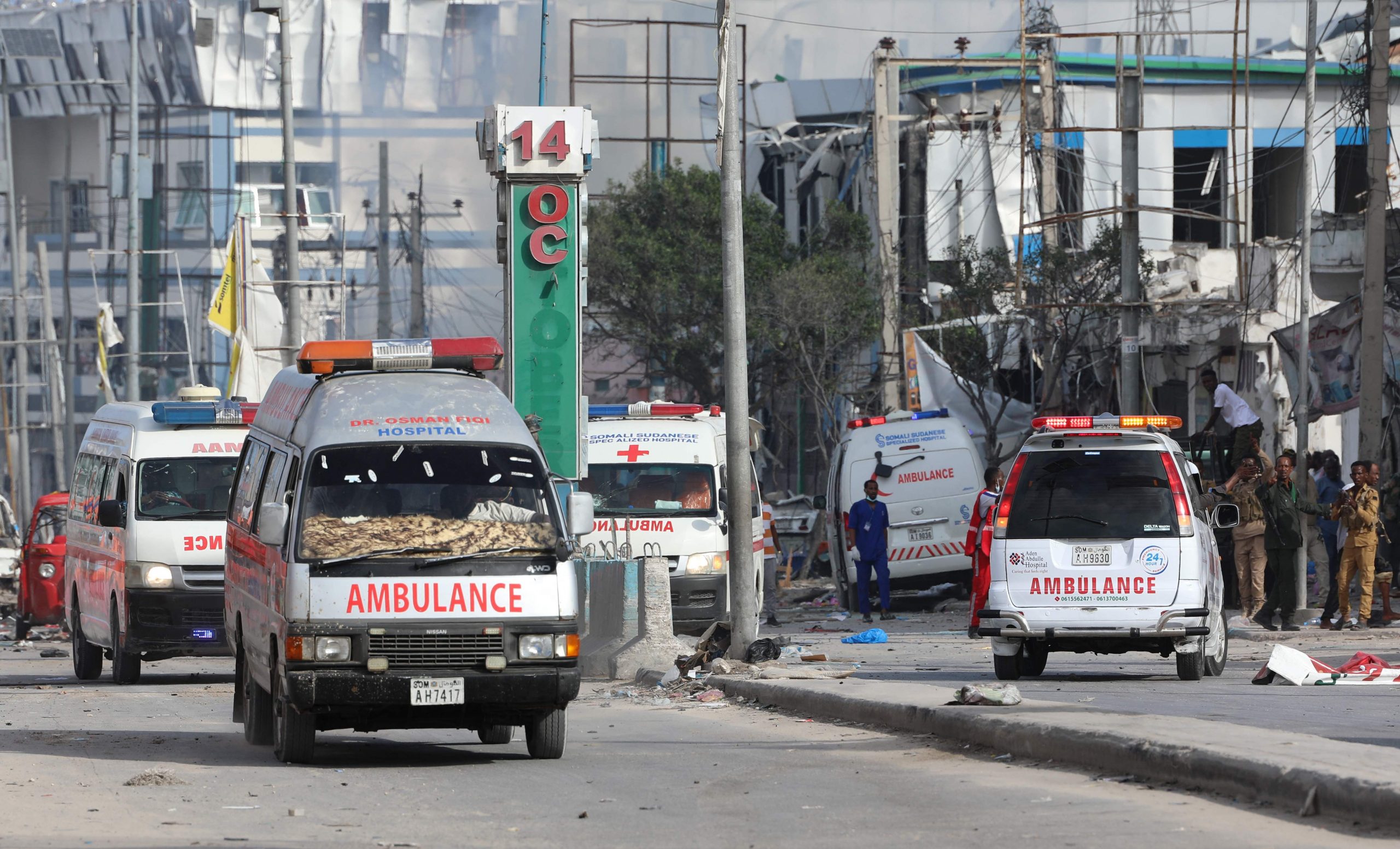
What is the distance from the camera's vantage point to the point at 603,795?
9.05 metres

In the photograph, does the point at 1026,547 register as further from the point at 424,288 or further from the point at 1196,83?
the point at 424,288

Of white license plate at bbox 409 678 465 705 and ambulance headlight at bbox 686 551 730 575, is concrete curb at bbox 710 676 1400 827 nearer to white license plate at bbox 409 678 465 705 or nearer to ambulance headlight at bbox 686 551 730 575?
white license plate at bbox 409 678 465 705

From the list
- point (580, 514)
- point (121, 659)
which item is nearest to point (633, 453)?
point (121, 659)

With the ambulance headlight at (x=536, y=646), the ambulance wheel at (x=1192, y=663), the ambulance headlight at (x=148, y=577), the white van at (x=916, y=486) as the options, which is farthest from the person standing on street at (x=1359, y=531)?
the ambulance headlight at (x=148, y=577)

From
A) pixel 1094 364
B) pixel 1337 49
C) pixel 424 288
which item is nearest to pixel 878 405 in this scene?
pixel 1094 364

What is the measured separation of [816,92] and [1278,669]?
1660 inches

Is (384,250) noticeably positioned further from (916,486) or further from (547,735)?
(547,735)

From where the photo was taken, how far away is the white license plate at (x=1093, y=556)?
14.1m

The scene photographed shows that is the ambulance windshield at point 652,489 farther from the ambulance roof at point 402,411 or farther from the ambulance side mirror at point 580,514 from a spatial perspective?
the ambulance side mirror at point 580,514

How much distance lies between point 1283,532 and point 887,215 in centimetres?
2023

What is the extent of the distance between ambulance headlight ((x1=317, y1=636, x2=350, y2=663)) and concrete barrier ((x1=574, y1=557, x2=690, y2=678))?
22.7 feet

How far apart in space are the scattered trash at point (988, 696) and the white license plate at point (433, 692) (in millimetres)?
3312

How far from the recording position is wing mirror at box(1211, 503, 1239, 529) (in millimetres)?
14961

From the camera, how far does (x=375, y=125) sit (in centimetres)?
6644
